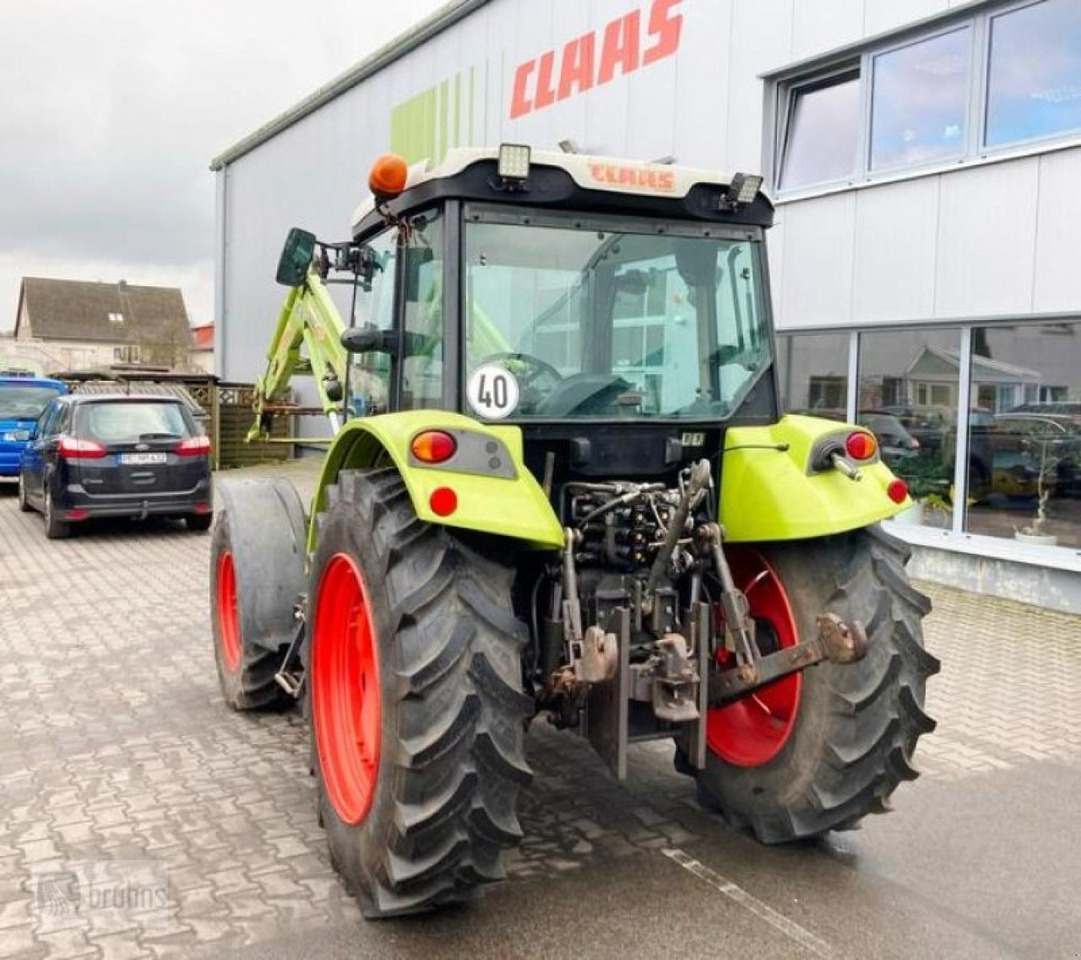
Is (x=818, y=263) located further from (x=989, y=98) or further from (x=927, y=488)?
(x=927, y=488)

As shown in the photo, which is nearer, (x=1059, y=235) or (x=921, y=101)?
(x=1059, y=235)

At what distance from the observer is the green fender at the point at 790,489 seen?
3.63 m

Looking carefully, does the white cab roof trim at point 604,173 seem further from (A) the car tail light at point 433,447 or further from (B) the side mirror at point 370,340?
(A) the car tail light at point 433,447

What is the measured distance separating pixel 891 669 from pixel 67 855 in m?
2.97

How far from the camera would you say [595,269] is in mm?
3828

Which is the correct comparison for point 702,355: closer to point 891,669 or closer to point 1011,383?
point 891,669

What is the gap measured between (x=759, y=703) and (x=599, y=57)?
36.2 feet

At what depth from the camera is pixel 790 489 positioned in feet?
12.2

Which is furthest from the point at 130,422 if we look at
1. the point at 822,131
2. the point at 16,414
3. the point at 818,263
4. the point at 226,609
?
the point at 822,131

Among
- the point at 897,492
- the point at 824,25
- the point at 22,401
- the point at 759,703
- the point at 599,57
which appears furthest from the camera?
the point at 22,401

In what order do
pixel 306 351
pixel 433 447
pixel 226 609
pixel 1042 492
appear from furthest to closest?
1. pixel 1042 492
2. pixel 306 351
3. pixel 226 609
4. pixel 433 447

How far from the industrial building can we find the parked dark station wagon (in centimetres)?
626

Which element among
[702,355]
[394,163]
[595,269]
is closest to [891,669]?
[702,355]

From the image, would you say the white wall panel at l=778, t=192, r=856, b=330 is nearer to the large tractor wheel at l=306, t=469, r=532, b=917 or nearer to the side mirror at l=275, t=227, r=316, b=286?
the side mirror at l=275, t=227, r=316, b=286
